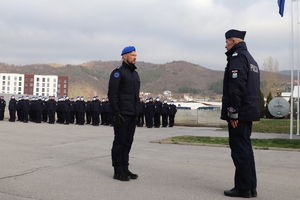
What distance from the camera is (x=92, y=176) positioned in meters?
6.48

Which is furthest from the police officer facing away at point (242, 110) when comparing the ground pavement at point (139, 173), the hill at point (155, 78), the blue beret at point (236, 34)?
the hill at point (155, 78)

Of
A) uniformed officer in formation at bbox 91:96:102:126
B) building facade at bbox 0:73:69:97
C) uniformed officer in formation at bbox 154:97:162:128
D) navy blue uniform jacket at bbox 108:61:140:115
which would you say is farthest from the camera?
building facade at bbox 0:73:69:97

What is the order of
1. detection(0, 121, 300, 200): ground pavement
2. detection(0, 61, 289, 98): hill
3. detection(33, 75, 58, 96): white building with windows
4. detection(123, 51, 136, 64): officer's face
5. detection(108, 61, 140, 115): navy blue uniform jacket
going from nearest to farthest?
detection(0, 121, 300, 200): ground pavement, detection(108, 61, 140, 115): navy blue uniform jacket, detection(123, 51, 136, 64): officer's face, detection(33, 75, 58, 96): white building with windows, detection(0, 61, 289, 98): hill

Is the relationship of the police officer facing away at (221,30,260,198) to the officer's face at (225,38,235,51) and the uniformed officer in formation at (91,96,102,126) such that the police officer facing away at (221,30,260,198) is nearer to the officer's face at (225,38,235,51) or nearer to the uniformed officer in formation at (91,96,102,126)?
the officer's face at (225,38,235,51)

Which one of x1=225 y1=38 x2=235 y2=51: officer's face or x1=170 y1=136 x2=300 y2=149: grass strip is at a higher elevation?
x1=225 y1=38 x2=235 y2=51: officer's face

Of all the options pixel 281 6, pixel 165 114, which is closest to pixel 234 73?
pixel 281 6

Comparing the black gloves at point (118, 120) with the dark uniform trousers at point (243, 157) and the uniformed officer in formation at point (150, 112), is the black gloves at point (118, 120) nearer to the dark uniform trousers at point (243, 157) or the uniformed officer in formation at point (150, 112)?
the dark uniform trousers at point (243, 157)

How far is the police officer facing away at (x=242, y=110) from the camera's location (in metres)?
5.19

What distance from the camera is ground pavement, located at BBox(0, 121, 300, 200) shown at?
17.4 feet

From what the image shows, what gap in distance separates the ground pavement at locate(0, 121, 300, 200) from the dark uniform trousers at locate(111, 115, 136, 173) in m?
0.29

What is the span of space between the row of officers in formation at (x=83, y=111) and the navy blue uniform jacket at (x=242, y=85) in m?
17.2

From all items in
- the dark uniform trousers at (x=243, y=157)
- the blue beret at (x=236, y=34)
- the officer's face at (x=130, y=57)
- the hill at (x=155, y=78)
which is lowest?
the dark uniform trousers at (x=243, y=157)

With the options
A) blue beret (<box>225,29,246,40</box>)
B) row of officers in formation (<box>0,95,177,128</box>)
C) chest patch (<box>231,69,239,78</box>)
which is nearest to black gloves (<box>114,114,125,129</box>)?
chest patch (<box>231,69,239,78</box>)

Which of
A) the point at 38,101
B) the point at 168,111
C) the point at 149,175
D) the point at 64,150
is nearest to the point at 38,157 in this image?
the point at 64,150
